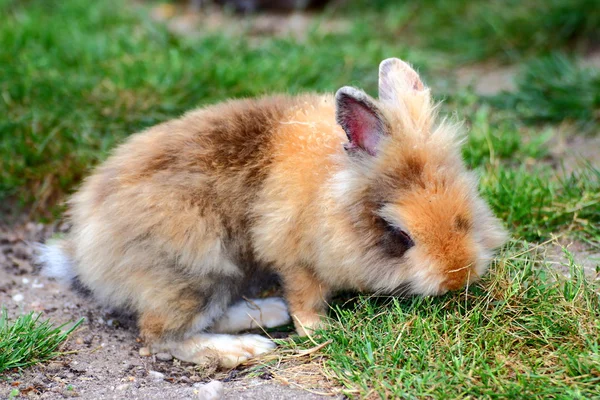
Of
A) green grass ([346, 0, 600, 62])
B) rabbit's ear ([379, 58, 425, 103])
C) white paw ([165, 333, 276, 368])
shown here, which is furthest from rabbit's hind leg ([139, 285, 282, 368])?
green grass ([346, 0, 600, 62])

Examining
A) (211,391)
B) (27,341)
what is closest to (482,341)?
(211,391)

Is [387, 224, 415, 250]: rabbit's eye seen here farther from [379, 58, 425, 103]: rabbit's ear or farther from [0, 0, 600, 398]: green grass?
[379, 58, 425, 103]: rabbit's ear

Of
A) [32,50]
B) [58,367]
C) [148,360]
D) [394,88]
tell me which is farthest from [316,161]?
[32,50]

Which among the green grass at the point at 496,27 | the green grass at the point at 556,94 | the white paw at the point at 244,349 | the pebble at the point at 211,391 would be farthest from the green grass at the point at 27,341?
the green grass at the point at 496,27

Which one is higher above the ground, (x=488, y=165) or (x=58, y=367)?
(x=488, y=165)

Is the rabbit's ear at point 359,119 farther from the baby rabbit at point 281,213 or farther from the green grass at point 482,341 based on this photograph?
the green grass at point 482,341

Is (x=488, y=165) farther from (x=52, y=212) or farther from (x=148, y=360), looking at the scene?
(x=52, y=212)
